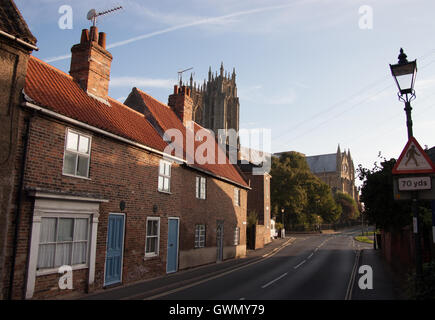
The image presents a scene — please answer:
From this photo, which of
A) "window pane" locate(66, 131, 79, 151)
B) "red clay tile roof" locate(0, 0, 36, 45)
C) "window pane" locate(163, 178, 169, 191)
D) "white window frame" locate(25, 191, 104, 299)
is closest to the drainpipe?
"white window frame" locate(25, 191, 104, 299)

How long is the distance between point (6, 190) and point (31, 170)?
2.82 ft

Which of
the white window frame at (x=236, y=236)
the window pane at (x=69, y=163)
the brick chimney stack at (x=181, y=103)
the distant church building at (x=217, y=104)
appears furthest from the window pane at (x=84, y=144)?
the distant church building at (x=217, y=104)

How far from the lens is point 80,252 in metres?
11.0

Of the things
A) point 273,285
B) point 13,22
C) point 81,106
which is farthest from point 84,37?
point 273,285

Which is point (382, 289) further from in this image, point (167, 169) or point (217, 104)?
point (217, 104)

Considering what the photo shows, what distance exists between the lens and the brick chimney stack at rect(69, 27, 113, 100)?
1404cm

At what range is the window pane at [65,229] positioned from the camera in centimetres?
1032

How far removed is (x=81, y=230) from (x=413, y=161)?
32.3 ft

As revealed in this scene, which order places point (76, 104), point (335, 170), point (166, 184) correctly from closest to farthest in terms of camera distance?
point (76, 104) → point (166, 184) → point (335, 170)

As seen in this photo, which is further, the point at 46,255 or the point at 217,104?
the point at 217,104

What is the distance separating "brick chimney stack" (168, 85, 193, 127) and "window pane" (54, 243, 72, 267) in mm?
13861

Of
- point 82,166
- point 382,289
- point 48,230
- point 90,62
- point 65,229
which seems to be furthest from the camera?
point 90,62

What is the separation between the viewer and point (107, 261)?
1219 centimetres
